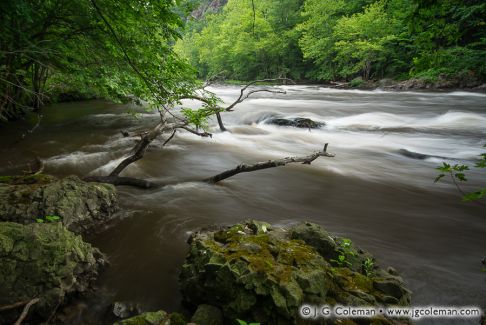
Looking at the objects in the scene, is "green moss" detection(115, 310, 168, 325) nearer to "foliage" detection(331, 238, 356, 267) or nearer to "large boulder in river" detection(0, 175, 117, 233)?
"foliage" detection(331, 238, 356, 267)

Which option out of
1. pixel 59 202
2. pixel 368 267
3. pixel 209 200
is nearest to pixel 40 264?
pixel 59 202

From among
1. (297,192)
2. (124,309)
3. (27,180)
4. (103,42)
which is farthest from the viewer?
(103,42)

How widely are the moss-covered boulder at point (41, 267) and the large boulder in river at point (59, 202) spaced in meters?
0.73

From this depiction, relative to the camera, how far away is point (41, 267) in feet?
7.52

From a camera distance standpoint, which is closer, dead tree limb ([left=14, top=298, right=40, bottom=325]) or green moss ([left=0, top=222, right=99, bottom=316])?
dead tree limb ([left=14, top=298, right=40, bottom=325])

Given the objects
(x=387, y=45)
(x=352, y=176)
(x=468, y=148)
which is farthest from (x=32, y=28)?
(x=387, y=45)

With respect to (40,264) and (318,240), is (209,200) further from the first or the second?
(40,264)

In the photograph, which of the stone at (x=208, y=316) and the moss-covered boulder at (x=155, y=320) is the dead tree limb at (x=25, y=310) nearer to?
the moss-covered boulder at (x=155, y=320)

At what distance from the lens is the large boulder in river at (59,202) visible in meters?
3.13

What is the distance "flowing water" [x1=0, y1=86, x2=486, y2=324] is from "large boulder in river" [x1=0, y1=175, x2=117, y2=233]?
0.27 m

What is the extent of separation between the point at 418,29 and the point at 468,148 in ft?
20.7

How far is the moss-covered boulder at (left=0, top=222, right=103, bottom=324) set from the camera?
7.15 feet

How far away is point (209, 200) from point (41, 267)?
2.67m

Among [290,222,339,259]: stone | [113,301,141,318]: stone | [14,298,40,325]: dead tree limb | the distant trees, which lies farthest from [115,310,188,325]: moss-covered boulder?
the distant trees
